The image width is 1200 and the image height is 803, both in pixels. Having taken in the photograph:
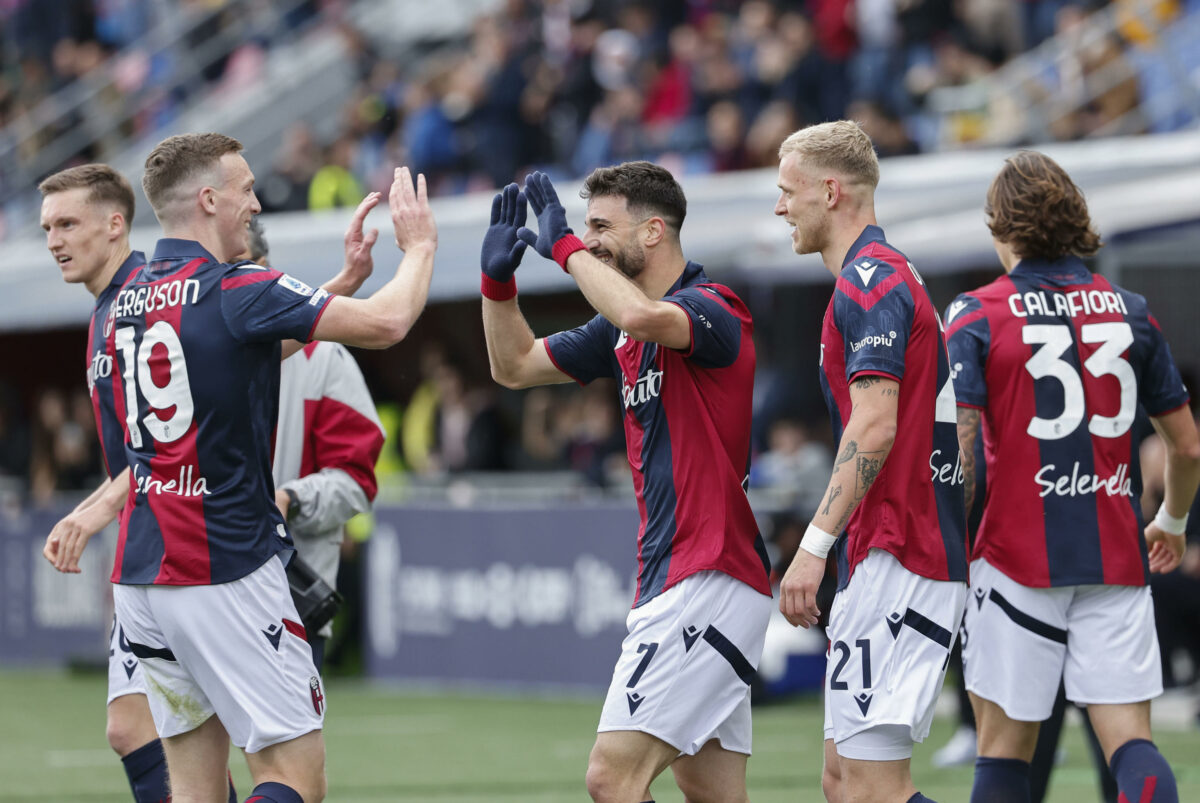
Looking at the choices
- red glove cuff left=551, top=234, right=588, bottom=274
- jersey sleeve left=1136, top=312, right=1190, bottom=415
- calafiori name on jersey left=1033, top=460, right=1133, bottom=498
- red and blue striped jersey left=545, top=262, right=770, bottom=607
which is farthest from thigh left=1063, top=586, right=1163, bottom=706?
red glove cuff left=551, top=234, right=588, bottom=274

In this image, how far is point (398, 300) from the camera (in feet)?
17.6

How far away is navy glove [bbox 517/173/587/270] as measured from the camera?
5465 millimetres

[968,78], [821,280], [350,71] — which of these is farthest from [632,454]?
[350,71]

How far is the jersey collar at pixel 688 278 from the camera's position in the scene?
223 inches

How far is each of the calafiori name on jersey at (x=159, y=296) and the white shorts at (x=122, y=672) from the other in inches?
55.2

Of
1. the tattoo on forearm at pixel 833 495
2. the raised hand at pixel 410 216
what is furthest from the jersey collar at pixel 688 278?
the tattoo on forearm at pixel 833 495

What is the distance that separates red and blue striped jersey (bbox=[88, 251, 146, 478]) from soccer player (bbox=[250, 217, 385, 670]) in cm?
71

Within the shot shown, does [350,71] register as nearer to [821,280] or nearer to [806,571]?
[821,280]

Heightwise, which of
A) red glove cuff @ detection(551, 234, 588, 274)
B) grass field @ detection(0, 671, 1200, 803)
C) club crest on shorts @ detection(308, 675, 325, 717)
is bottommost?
grass field @ detection(0, 671, 1200, 803)

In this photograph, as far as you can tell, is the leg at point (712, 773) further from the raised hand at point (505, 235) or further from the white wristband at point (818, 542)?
the raised hand at point (505, 235)

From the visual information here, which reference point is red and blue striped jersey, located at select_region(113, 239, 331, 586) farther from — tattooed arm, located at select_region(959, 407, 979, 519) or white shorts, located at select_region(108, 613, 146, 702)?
tattooed arm, located at select_region(959, 407, 979, 519)

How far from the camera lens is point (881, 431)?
5117 mm

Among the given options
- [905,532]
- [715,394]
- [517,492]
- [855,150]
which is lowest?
[517,492]

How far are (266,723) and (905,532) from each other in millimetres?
1882
